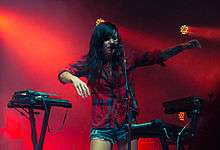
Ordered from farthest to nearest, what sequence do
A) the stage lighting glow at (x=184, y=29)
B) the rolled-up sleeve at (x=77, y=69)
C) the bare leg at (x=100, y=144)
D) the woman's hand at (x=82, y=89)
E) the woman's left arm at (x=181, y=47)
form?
the stage lighting glow at (x=184, y=29)
the woman's left arm at (x=181, y=47)
the rolled-up sleeve at (x=77, y=69)
the bare leg at (x=100, y=144)
the woman's hand at (x=82, y=89)

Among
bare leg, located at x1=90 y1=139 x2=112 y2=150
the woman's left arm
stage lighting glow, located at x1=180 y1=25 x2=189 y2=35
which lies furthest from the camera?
stage lighting glow, located at x1=180 y1=25 x2=189 y2=35

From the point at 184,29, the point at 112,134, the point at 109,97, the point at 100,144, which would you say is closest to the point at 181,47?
the point at 109,97

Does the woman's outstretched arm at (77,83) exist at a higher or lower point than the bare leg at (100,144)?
higher

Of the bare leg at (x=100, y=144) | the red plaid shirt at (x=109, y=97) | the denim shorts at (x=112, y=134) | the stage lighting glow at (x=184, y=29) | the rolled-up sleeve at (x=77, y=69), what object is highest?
the stage lighting glow at (x=184, y=29)

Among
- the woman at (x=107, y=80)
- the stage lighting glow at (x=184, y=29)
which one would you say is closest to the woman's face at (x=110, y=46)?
the woman at (x=107, y=80)

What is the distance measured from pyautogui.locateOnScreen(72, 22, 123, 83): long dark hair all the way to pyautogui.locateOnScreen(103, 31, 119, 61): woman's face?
20 millimetres

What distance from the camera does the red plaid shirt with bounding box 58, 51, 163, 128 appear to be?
2.43m

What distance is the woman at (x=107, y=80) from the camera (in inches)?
95.5

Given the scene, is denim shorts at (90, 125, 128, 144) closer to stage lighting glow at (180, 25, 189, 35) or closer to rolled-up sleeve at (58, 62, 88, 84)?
rolled-up sleeve at (58, 62, 88, 84)

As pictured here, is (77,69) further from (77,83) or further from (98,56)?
(77,83)

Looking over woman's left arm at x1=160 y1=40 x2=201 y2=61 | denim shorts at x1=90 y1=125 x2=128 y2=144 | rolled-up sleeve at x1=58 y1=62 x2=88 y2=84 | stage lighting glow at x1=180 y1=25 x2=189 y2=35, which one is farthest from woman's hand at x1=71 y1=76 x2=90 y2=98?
stage lighting glow at x1=180 y1=25 x2=189 y2=35

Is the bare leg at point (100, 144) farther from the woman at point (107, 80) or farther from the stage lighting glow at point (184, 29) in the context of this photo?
the stage lighting glow at point (184, 29)

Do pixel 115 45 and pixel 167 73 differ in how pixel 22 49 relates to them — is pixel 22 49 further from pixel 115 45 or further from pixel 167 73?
pixel 115 45

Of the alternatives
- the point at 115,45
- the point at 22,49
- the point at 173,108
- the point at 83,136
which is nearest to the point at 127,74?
the point at 115,45
